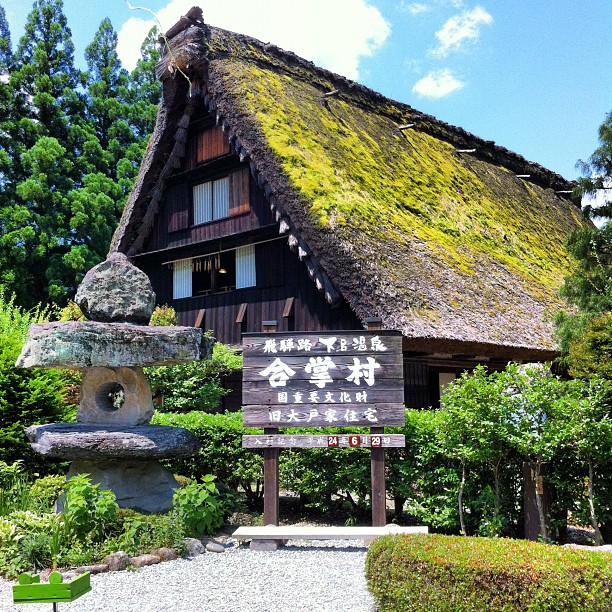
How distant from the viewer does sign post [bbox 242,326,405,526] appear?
8.07 m

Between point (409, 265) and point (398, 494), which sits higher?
point (409, 265)

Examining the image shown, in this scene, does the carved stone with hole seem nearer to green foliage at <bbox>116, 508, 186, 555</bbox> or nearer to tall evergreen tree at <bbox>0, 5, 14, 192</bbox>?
green foliage at <bbox>116, 508, 186, 555</bbox>

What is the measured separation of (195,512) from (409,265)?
6269mm

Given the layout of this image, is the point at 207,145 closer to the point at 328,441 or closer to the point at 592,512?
the point at 328,441

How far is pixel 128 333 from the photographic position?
7785mm

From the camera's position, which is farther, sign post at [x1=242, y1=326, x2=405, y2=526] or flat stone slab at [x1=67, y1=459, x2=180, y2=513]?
sign post at [x1=242, y1=326, x2=405, y2=526]

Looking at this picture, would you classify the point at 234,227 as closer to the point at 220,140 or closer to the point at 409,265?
the point at 220,140

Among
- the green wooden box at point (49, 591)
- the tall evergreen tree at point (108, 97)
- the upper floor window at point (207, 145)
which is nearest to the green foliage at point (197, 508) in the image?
the green wooden box at point (49, 591)

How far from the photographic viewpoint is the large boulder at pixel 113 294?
26.9 ft

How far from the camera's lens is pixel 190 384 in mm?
12992

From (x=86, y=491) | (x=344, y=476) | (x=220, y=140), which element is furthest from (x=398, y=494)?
(x=220, y=140)

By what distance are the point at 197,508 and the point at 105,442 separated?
1.24 metres

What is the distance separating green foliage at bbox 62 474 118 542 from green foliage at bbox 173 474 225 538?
31.1 inches

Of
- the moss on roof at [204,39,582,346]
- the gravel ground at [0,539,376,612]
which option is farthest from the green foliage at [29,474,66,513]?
the moss on roof at [204,39,582,346]
